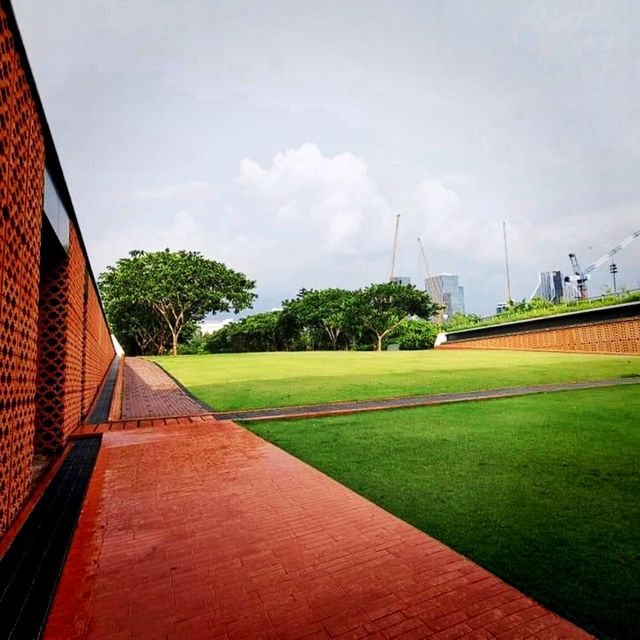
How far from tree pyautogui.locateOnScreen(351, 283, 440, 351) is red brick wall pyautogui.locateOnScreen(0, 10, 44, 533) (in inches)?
1546

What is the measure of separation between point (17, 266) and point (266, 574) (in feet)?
11.8

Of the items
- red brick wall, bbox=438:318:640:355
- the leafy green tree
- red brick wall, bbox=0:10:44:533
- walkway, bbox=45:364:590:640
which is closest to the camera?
walkway, bbox=45:364:590:640

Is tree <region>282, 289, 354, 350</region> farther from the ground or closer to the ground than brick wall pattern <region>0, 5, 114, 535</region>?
farther from the ground

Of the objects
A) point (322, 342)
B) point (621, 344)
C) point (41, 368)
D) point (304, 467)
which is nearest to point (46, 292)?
point (41, 368)

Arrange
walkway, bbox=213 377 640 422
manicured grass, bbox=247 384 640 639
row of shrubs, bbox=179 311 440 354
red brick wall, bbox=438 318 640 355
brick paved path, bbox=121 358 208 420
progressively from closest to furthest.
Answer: manicured grass, bbox=247 384 640 639, walkway, bbox=213 377 640 422, brick paved path, bbox=121 358 208 420, red brick wall, bbox=438 318 640 355, row of shrubs, bbox=179 311 440 354

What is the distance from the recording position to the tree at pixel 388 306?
140 feet

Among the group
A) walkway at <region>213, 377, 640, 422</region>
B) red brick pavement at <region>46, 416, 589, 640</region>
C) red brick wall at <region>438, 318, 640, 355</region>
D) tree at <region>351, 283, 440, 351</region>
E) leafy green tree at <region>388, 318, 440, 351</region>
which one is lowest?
red brick pavement at <region>46, 416, 589, 640</region>

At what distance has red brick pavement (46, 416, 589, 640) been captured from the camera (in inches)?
86.3

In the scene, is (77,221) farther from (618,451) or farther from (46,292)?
(618,451)

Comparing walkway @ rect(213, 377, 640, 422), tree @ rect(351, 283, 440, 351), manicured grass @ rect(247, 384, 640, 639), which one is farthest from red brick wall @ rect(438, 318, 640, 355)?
manicured grass @ rect(247, 384, 640, 639)

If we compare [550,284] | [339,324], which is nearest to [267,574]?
[339,324]

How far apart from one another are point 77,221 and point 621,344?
97.7 ft

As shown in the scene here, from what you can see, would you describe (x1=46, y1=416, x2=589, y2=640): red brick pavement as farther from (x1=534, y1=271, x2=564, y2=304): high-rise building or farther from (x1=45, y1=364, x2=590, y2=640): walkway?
(x1=534, y1=271, x2=564, y2=304): high-rise building

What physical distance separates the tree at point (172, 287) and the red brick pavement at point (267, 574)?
32.7m
